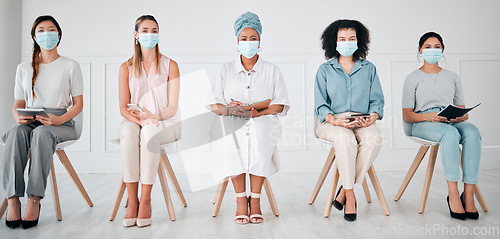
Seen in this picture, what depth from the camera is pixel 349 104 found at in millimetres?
2344

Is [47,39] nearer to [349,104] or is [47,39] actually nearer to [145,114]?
[145,114]

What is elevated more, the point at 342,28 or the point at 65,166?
the point at 342,28

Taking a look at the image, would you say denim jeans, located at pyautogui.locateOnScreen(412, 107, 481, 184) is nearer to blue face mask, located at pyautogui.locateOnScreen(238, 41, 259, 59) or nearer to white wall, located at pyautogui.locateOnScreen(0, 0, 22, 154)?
blue face mask, located at pyautogui.locateOnScreen(238, 41, 259, 59)

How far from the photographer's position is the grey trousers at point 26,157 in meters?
2.00

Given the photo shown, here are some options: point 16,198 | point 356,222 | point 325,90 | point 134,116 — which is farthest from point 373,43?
point 16,198

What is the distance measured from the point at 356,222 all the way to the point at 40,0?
13.6 ft

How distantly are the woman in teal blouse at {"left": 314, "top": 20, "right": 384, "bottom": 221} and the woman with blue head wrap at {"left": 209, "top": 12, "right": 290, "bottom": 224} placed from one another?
30cm

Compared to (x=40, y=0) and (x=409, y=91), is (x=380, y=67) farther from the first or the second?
(x=40, y=0)

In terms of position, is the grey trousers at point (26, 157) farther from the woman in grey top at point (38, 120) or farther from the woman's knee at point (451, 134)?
the woman's knee at point (451, 134)

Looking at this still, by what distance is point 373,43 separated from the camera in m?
4.30

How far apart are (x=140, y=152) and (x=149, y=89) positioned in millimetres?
420

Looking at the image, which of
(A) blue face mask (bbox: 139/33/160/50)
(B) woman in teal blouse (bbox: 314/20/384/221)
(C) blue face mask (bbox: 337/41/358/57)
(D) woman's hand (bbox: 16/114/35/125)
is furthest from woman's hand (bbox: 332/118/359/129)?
(D) woman's hand (bbox: 16/114/35/125)

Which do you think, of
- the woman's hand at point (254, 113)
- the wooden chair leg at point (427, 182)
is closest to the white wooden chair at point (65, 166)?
the woman's hand at point (254, 113)

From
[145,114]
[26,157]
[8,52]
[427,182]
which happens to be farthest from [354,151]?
[8,52]
